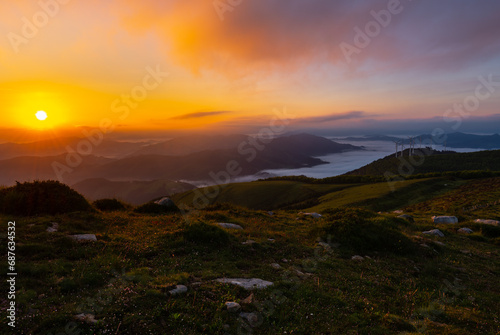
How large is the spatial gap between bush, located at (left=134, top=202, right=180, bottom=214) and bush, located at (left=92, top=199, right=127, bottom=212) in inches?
72.7

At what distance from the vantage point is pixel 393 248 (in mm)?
16344

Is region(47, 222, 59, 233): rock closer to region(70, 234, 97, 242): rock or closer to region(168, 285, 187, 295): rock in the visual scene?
region(70, 234, 97, 242): rock

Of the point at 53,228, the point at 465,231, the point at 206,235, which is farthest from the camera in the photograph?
the point at 465,231

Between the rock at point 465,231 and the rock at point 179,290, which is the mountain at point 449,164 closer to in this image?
the rock at point 465,231

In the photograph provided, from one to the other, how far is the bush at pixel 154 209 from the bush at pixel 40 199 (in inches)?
172

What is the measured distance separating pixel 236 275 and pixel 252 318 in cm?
299

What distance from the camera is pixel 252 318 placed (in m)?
7.61

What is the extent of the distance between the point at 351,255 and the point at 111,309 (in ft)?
43.7

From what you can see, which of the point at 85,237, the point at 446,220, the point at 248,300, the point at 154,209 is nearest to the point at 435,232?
the point at 446,220

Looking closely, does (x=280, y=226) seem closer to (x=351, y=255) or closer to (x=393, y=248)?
(x=351, y=255)

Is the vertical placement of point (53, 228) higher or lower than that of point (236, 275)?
higher

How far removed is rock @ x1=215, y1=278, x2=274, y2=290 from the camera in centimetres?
943

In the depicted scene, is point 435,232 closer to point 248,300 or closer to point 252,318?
point 248,300

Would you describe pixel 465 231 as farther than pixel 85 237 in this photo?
Yes
